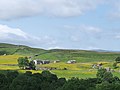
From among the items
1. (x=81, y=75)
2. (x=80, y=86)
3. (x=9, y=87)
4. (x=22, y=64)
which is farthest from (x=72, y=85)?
(x=22, y=64)

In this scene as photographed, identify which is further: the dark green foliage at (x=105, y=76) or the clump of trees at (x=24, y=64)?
the clump of trees at (x=24, y=64)

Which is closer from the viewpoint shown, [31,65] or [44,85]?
[44,85]

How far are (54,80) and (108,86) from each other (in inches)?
1074

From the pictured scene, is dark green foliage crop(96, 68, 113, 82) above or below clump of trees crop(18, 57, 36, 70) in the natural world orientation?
below

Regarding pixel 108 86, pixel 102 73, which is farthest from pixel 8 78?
pixel 102 73

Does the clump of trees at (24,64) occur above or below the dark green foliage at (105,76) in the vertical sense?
above

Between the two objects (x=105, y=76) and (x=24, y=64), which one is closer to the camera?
(x=105, y=76)

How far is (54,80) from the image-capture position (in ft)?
333

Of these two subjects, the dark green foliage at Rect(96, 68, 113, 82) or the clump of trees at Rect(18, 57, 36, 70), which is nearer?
the dark green foliage at Rect(96, 68, 113, 82)

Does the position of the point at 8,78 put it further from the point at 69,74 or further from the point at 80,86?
the point at 69,74

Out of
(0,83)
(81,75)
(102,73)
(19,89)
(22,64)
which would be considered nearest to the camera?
(19,89)

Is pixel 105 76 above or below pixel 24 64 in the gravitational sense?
below

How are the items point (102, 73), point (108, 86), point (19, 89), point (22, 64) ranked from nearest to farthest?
point (108, 86)
point (19, 89)
point (102, 73)
point (22, 64)

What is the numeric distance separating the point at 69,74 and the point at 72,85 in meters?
62.1
